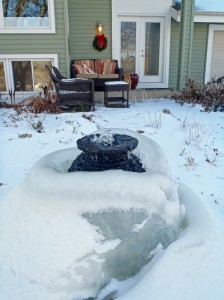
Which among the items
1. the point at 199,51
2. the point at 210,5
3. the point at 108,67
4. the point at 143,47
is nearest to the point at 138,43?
the point at 143,47

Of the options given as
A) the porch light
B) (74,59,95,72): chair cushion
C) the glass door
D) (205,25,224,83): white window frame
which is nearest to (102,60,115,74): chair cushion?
(74,59,95,72): chair cushion

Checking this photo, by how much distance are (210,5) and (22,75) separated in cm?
544

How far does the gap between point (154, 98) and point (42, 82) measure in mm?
2891

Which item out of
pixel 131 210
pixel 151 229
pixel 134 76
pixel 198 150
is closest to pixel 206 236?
pixel 151 229

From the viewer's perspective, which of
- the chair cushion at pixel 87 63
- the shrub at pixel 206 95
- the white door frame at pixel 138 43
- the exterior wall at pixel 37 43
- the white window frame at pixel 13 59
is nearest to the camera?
the shrub at pixel 206 95

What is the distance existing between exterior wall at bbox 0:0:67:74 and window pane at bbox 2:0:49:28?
244mm

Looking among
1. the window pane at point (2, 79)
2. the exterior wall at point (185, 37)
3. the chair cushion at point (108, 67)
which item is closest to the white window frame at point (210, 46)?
the exterior wall at point (185, 37)

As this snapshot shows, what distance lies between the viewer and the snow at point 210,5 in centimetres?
805

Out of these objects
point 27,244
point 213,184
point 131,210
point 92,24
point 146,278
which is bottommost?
point 213,184

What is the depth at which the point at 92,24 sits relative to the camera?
8.22 m

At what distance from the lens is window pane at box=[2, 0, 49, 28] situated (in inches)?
254

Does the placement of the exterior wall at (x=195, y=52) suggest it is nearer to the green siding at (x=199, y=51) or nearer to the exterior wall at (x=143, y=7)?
the green siding at (x=199, y=51)

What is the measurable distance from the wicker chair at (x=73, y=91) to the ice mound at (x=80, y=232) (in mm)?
4679

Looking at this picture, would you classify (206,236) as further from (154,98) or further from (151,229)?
(154,98)
